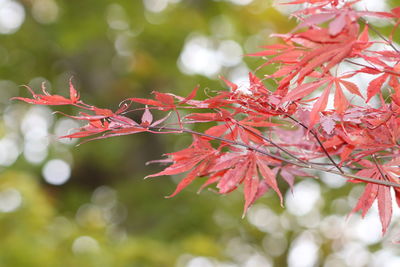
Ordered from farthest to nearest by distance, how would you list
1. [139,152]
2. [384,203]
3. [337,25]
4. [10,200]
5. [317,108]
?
1. [139,152]
2. [10,200]
3. [384,203]
4. [317,108]
5. [337,25]

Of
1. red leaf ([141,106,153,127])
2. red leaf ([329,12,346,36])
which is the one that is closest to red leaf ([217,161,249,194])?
red leaf ([141,106,153,127])

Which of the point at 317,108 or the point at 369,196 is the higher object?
the point at 317,108

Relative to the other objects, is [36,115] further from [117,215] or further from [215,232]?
[215,232]

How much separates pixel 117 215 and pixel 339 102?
3.56m

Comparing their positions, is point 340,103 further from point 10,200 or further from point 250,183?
point 10,200

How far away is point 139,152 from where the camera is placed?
3553mm

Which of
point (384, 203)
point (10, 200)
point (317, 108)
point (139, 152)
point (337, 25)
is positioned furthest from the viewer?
point (139, 152)

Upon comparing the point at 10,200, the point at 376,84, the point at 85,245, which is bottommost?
the point at 85,245

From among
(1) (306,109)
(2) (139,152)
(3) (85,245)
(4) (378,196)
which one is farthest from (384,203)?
(2) (139,152)

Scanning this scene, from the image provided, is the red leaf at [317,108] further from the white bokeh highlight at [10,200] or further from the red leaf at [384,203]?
the white bokeh highlight at [10,200]

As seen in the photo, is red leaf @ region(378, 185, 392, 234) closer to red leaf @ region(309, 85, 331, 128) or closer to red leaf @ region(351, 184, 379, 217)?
red leaf @ region(351, 184, 379, 217)

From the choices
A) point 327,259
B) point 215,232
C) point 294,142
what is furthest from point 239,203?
point 294,142

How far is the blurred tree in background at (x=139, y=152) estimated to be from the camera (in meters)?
2.64

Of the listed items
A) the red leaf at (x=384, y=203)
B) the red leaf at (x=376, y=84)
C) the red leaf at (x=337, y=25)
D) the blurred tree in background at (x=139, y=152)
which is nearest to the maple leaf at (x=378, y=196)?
the red leaf at (x=384, y=203)
